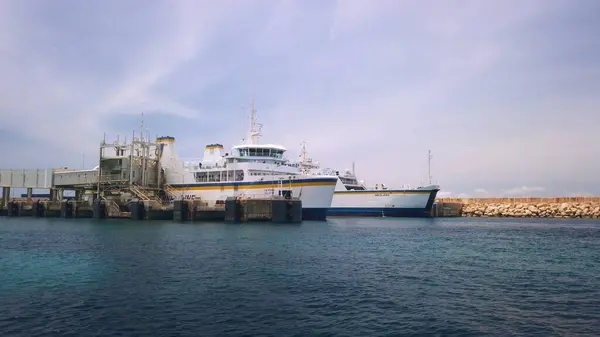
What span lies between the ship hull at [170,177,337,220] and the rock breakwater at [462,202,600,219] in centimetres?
5182

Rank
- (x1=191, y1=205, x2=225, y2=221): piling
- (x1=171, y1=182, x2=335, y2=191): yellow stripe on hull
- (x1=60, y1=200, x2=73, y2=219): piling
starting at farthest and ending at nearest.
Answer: (x1=60, y1=200, x2=73, y2=219): piling, (x1=191, y1=205, x2=225, y2=221): piling, (x1=171, y1=182, x2=335, y2=191): yellow stripe on hull

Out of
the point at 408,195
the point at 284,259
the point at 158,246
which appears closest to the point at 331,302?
the point at 284,259

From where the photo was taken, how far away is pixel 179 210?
6041 centimetres

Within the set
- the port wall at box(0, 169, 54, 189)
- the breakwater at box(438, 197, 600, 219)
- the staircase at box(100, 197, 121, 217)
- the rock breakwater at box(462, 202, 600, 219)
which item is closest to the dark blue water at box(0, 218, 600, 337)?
the staircase at box(100, 197, 121, 217)

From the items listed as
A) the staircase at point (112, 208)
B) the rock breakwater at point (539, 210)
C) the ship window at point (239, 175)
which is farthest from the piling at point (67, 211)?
the rock breakwater at point (539, 210)

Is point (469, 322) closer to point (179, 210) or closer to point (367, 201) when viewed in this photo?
point (179, 210)

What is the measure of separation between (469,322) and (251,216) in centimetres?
4474

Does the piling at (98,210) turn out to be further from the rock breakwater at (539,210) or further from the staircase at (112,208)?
the rock breakwater at (539,210)

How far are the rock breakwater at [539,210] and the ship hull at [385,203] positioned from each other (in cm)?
2221

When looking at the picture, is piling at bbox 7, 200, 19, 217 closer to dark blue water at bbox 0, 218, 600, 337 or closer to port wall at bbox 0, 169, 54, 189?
port wall at bbox 0, 169, 54, 189

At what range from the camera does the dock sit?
56844mm

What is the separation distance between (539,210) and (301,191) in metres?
60.6

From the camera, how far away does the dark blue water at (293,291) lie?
1284cm

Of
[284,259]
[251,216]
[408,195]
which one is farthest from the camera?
[408,195]
